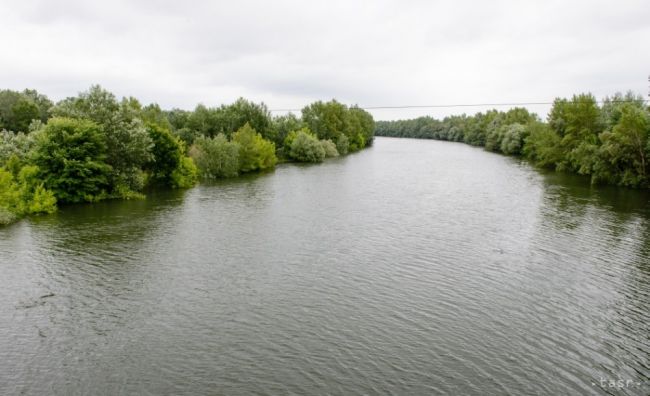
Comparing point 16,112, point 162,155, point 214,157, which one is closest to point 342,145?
point 214,157

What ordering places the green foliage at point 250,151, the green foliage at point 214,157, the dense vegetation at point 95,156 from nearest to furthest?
the dense vegetation at point 95,156 < the green foliage at point 214,157 < the green foliage at point 250,151

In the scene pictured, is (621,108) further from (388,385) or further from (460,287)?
(388,385)

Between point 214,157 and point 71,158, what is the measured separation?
89.8ft

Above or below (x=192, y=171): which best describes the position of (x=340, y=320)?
below

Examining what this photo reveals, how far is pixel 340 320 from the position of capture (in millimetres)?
24250

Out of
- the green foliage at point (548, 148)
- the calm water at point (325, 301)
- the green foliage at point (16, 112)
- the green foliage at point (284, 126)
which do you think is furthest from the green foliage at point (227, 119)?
the green foliage at point (548, 148)

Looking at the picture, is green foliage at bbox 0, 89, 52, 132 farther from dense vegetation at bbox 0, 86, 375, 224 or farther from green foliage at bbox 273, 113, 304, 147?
green foliage at bbox 273, 113, 304, 147


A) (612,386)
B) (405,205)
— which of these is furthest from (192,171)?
(612,386)

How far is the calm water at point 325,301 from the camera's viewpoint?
19391 mm

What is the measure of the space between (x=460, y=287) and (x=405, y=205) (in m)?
25.7

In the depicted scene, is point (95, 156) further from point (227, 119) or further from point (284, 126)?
point (284, 126)

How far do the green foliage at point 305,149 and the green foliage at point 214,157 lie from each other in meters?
30.2

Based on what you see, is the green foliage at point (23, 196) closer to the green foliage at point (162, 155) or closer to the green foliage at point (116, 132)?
the green foliage at point (116, 132)

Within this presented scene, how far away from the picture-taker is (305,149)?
10850 cm
